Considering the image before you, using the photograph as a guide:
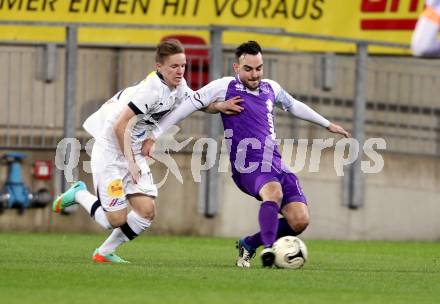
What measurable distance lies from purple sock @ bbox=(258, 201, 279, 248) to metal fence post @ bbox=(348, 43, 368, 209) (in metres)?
7.14

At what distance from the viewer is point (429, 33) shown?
35.3 ft

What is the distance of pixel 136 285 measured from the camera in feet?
32.5

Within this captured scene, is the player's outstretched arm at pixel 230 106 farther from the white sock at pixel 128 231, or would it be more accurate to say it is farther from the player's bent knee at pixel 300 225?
the white sock at pixel 128 231

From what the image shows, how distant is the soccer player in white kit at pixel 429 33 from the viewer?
10758 millimetres

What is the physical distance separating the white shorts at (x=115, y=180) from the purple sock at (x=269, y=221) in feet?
4.48

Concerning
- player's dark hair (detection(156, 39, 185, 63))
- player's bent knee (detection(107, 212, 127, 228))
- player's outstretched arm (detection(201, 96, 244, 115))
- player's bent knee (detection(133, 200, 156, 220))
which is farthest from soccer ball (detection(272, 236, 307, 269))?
player's dark hair (detection(156, 39, 185, 63))

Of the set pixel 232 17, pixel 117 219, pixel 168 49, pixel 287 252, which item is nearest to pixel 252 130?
pixel 168 49

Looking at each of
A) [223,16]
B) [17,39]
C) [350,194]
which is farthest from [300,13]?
[17,39]

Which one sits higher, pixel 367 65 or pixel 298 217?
pixel 367 65

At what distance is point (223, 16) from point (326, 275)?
857 centimetres

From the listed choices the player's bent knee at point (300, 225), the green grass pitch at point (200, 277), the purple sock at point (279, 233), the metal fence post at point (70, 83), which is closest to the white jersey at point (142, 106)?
the green grass pitch at point (200, 277)

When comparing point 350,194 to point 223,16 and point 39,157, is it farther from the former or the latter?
point 39,157

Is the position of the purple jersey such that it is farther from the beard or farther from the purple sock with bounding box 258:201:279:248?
the purple sock with bounding box 258:201:279:248

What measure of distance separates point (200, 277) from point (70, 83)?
25.2ft
